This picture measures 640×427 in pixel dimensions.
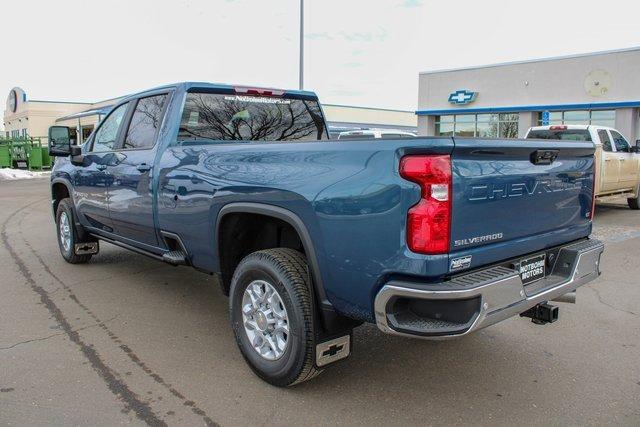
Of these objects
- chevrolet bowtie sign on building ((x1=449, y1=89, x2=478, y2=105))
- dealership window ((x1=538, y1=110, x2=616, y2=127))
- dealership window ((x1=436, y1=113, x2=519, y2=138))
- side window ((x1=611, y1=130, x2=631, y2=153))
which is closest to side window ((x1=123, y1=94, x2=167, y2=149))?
side window ((x1=611, y1=130, x2=631, y2=153))

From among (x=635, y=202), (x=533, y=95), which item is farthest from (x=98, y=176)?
(x=533, y=95)

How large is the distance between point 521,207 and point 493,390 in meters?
1.21

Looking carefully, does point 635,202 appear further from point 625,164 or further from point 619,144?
point 619,144

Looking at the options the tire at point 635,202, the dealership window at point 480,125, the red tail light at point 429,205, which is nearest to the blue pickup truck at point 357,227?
the red tail light at point 429,205

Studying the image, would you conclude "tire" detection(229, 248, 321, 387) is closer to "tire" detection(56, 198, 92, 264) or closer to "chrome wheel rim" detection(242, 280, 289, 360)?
"chrome wheel rim" detection(242, 280, 289, 360)

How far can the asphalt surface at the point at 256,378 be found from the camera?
10.5 ft

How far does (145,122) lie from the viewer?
5.24m

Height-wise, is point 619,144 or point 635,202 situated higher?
point 619,144

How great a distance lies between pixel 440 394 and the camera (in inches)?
136

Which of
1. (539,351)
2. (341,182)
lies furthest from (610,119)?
(341,182)

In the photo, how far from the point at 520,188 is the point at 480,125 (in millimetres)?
27385

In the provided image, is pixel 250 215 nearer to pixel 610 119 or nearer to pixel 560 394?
pixel 560 394

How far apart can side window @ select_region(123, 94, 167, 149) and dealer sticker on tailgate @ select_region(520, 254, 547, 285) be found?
3.26 m

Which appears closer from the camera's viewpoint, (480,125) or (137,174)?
(137,174)
